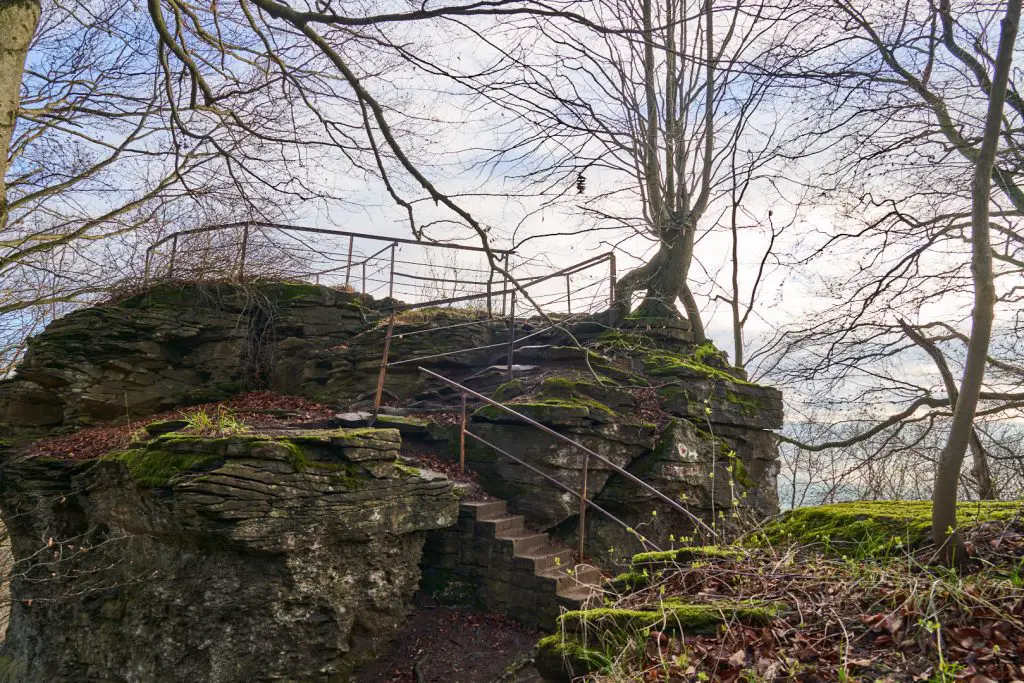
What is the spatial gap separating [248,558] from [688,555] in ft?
13.5

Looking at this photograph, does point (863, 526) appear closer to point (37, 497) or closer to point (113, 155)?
point (37, 497)

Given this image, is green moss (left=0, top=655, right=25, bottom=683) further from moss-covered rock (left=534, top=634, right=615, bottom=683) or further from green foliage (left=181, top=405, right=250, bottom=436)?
moss-covered rock (left=534, top=634, right=615, bottom=683)

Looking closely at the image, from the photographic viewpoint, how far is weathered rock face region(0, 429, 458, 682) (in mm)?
6387

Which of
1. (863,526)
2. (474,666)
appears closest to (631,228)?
(863,526)

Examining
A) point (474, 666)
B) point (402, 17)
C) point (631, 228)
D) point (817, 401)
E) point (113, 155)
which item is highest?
point (113, 155)

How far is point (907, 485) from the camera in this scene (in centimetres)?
1268

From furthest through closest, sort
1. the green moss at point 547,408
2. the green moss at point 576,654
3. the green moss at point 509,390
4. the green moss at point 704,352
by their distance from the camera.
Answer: the green moss at point 704,352 < the green moss at point 509,390 < the green moss at point 547,408 < the green moss at point 576,654

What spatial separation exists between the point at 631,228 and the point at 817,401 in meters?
6.00

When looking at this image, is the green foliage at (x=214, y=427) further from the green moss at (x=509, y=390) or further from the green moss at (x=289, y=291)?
the green moss at (x=289, y=291)

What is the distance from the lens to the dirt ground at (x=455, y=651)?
21.8ft

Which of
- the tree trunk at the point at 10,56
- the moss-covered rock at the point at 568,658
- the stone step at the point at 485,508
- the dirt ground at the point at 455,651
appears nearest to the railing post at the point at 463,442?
the stone step at the point at 485,508

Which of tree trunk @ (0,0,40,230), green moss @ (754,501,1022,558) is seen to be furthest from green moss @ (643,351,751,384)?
tree trunk @ (0,0,40,230)

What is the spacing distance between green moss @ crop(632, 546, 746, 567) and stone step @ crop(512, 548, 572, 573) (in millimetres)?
2489

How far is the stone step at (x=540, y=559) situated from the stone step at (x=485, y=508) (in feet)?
2.22
